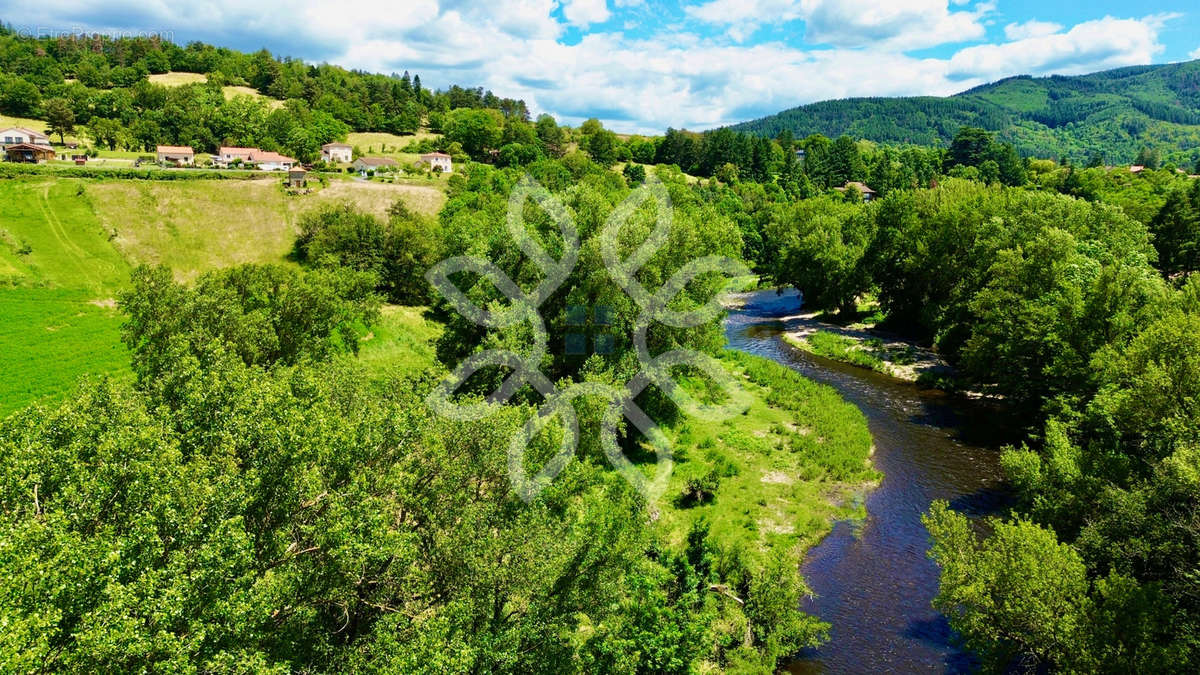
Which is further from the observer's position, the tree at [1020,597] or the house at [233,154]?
the house at [233,154]

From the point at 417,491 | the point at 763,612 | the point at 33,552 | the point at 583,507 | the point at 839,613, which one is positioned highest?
the point at 33,552

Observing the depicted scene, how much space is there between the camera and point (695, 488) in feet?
96.8

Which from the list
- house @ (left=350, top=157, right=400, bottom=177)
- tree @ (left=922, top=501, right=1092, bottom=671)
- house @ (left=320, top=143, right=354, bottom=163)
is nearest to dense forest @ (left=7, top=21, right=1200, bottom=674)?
tree @ (left=922, top=501, right=1092, bottom=671)

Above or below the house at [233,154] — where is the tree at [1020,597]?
below

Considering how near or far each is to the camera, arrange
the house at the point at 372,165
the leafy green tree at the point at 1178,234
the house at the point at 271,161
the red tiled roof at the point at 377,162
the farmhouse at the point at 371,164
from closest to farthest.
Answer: the leafy green tree at the point at 1178,234, the house at the point at 271,161, the house at the point at 372,165, the farmhouse at the point at 371,164, the red tiled roof at the point at 377,162

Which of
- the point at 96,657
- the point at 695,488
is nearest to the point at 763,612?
the point at 695,488

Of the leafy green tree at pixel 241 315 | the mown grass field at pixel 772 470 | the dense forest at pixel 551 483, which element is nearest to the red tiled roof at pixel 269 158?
the dense forest at pixel 551 483

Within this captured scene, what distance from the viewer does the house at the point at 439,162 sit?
356ft

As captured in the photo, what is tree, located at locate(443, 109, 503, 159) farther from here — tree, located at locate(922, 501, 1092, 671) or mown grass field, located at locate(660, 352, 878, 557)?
tree, located at locate(922, 501, 1092, 671)

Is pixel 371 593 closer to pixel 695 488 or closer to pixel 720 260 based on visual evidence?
pixel 695 488

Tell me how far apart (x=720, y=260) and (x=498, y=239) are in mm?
15065

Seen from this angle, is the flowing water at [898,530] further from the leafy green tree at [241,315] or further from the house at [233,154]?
the house at [233,154]

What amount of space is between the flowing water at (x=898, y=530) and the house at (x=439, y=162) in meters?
81.6

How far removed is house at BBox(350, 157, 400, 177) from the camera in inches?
3826
